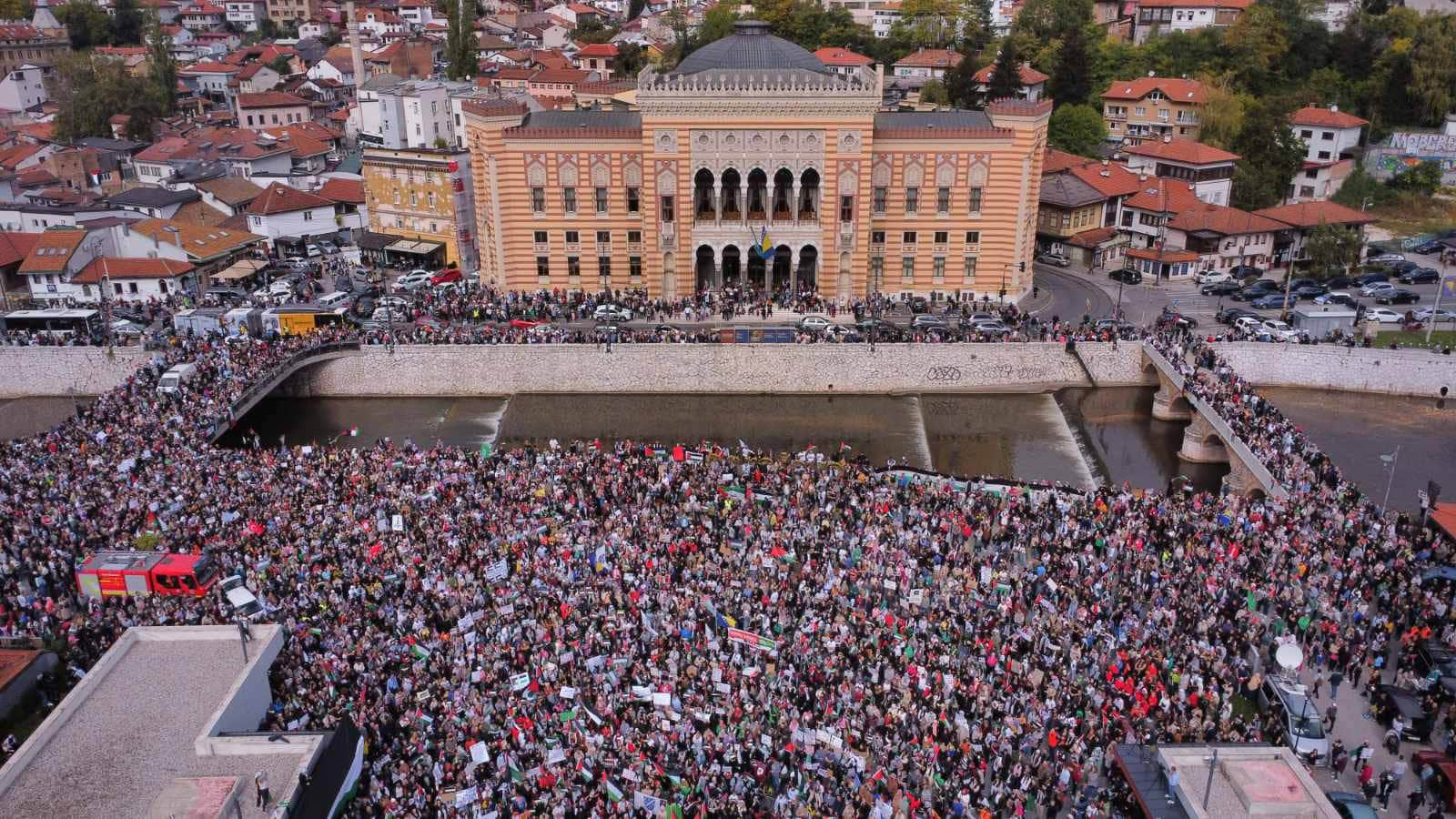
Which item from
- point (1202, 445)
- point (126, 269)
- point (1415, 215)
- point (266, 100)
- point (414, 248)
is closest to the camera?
point (1202, 445)

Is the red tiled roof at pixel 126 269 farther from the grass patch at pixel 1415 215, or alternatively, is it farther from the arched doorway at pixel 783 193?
the grass patch at pixel 1415 215

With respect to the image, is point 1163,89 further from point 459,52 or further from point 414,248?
point 459,52

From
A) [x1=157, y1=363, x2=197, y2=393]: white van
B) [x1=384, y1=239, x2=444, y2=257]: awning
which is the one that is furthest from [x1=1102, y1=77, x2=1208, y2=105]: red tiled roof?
[x1=157, y1=363, x2=197, y2=393]: white van

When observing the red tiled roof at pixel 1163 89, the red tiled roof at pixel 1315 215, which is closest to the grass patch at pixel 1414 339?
the red tiled roof at pixel 1315 215

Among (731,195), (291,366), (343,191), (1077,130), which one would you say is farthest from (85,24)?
(1077,130)

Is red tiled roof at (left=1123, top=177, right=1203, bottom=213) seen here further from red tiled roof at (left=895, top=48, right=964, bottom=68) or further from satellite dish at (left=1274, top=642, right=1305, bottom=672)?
satellite dish at (left=1274, top=642, right=1305, bottom=672)

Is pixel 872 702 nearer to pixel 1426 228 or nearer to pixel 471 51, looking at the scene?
pixel 1426 228
